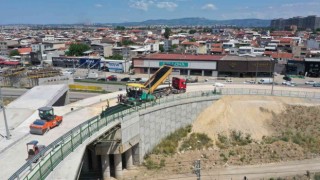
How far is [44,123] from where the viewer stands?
2312 centimetres

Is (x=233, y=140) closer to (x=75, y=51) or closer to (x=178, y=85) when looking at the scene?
(x=178, y=85)

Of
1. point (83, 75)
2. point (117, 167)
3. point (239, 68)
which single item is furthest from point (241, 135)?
point (83, 75)

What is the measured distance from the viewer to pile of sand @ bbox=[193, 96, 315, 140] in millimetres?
35500

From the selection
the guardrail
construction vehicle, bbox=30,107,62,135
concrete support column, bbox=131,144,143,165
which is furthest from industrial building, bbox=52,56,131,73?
construction vehicle, bbox=30,107,62,135

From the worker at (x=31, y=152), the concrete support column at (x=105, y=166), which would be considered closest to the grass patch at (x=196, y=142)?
the concrete support column at (x=105, y=166)

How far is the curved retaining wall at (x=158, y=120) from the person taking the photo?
29469mm

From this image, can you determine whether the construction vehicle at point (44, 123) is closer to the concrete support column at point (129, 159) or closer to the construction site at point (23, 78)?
the concrete support column at point (129, 159)

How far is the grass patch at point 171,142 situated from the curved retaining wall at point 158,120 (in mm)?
448

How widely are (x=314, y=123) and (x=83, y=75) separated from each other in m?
56.0

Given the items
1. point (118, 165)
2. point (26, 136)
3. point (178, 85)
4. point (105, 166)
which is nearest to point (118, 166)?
point (118, 165)

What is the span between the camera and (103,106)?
109ft

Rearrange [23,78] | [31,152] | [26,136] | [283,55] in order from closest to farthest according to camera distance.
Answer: [31,152]
[26,136]
[23,78]
[283,55]

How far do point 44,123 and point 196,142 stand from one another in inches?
693

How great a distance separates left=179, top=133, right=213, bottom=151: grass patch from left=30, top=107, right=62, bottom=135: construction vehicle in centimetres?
1466
